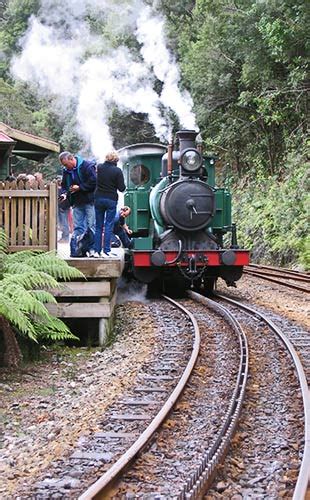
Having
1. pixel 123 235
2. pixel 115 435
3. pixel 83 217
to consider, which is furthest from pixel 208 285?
pixel 115 435

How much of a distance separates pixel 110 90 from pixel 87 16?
14.7 meters

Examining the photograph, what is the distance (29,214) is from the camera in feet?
28.2

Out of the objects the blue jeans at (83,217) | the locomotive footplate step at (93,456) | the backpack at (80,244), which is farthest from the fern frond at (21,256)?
the locomotive footplate step at (93,456)

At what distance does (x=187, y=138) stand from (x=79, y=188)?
336cm

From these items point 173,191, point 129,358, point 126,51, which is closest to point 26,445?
point 129,358

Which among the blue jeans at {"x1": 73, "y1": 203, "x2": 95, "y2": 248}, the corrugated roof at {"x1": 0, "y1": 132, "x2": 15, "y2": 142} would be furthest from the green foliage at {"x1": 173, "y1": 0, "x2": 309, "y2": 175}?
the blue jeans at {"x1": 73, "y1": 203, "x2": 95, "y2": 248}

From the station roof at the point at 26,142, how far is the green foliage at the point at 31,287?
355 centimetres

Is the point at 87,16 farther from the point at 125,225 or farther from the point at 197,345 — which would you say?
the point at 197,345

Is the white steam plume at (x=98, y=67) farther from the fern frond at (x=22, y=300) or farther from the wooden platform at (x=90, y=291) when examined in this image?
the fern frond at (x=22, y=300)

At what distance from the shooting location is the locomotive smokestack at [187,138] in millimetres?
12016

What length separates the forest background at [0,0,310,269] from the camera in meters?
19.9

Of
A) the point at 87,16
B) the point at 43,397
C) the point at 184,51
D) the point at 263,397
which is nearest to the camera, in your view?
the point at 263,397

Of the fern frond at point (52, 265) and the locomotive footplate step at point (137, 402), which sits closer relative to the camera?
the locomotive footplate step at point (137, 402)

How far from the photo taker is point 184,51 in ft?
96.6
